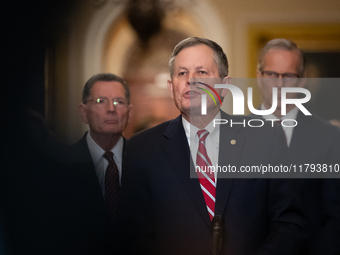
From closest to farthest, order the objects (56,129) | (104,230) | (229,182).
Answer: (229,182) → (104,230) → (56,129)

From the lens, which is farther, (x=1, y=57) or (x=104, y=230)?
(x=1, y=57)

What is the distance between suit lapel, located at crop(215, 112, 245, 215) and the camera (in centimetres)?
169

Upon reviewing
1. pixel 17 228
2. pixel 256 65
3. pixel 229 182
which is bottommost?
pixel 17 228

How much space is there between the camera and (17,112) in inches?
84.7

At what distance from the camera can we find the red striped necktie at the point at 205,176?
1716 mm

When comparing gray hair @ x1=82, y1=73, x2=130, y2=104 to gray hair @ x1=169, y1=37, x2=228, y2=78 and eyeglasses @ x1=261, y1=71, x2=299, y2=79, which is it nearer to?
gray hair @ x1=169, y1=37, x2=228, y2=78

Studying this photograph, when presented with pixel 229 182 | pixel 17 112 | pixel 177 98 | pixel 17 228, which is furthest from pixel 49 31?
pixel 229 182

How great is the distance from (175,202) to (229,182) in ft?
1.01

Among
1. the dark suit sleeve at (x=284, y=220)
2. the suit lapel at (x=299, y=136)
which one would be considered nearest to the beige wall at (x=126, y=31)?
the suit lapel at (x=299, y=136)

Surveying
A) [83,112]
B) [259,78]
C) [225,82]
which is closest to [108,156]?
[83,112]

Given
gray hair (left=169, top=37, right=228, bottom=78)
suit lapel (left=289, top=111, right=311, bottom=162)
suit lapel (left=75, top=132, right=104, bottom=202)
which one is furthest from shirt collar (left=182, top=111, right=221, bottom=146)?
suit lapel (left=75, top=132, right=104, bottom=202)

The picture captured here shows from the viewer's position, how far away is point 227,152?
175 centimetres

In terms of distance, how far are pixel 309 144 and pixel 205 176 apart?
67 centimetres

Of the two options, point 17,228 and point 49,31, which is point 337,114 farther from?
point 17,228
